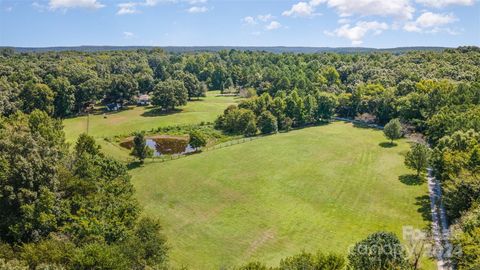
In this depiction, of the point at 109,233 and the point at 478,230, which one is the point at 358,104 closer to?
the point at 478,230

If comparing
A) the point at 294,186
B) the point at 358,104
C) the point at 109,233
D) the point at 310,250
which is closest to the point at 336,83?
the point at 358,104

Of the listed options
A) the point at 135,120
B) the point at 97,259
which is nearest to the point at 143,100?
the point at 135,120

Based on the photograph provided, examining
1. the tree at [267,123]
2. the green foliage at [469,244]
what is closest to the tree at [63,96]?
the tree at [267,123]

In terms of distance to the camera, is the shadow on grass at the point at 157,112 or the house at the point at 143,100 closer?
the shadow on grass at the point at 157,112

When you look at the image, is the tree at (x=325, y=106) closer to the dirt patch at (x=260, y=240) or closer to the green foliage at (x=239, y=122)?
the green foliage at (x=239, y=122)

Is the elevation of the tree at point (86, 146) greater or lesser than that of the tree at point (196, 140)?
greater

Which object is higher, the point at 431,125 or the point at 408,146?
the point at 431,125

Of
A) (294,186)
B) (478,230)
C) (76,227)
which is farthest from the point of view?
(294,186)

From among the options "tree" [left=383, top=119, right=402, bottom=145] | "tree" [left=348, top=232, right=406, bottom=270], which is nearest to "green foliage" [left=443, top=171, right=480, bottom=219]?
"tree" [left=348, top=232, right=406, bottom=270]
